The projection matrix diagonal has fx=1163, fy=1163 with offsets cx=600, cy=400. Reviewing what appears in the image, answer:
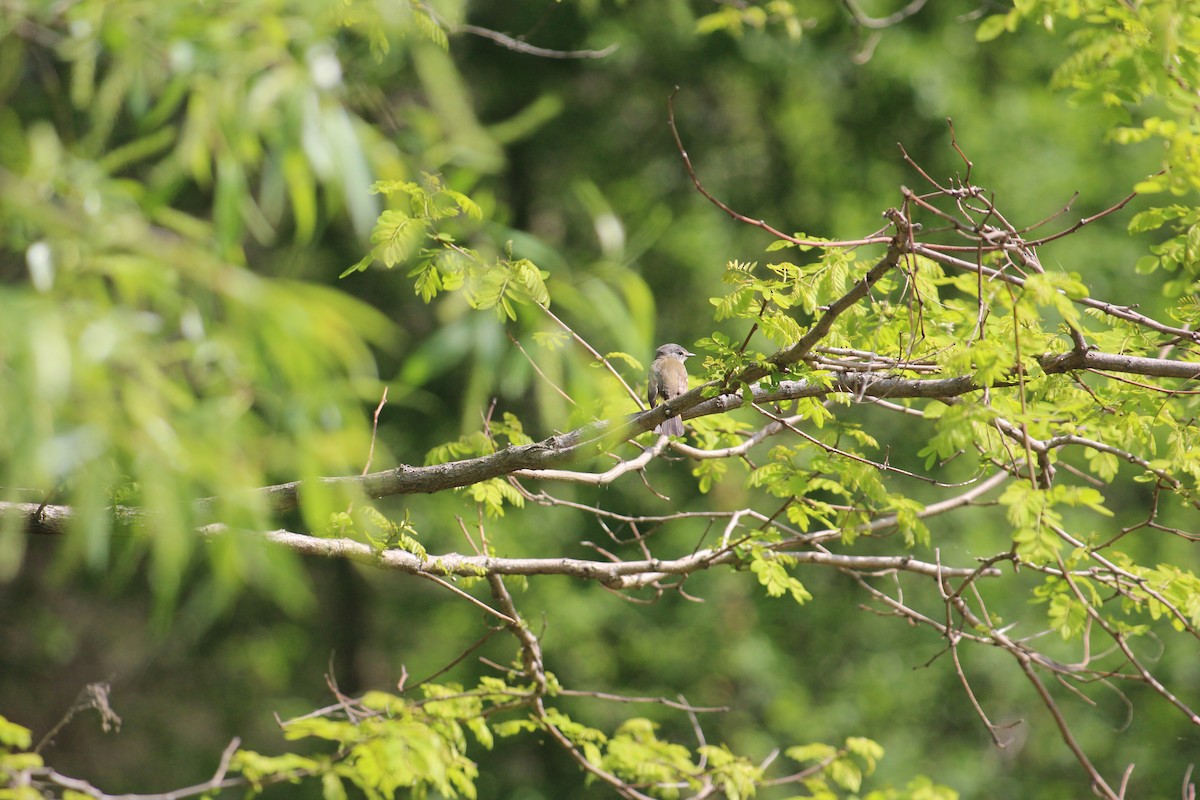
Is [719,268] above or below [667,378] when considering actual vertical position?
below

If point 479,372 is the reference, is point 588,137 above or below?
below

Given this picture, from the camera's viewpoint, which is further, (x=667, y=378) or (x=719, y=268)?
(x=719, y=268)

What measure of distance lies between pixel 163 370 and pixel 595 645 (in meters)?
8.49

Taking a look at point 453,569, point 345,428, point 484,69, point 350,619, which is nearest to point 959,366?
point 345,428

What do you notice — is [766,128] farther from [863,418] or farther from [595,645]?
[595,645]

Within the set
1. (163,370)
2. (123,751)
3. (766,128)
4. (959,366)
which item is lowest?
(123,751)

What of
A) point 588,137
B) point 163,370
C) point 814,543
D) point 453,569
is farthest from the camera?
point 588,137

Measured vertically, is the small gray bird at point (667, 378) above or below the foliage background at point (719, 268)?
above

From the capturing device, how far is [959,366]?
8.51 ft

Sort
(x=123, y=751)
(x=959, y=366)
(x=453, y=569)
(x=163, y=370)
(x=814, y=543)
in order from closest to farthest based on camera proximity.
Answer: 1. (x=163, y=370)
2. (x=959, y=366)
3. (x=453, y=569)
4. (x=814, y=543)
5. (x=123, y=751)

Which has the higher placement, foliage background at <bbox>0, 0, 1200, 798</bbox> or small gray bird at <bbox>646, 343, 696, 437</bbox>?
small gray bird at <bbox>646, 343, 696, 437</bbox>

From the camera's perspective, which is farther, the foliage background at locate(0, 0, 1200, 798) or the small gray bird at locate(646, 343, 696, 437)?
the foliage background at locate(0, 0, 1200, 798)

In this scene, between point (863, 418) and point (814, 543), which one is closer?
point (814, 543)

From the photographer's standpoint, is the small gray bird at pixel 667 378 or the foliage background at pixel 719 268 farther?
the foliage background at pixel 719 268
